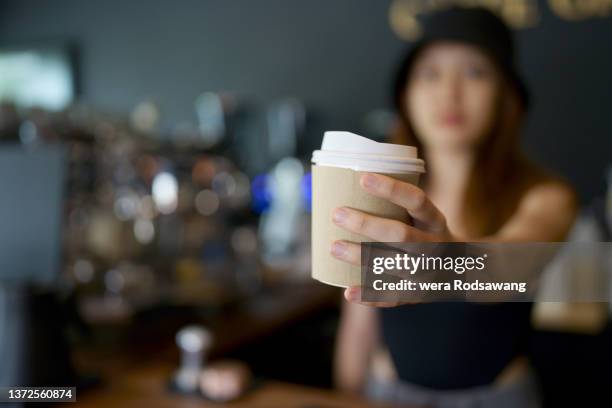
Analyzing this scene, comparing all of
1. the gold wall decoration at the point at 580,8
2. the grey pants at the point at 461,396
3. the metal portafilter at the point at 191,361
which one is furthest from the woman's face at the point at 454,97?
the gold wall decoration at the point at 580,8

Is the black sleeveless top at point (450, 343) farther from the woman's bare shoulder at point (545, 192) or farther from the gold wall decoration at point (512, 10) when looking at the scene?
the gold wall decoration at point (512, 10)

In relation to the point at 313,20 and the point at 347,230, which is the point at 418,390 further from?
the point at 313,20

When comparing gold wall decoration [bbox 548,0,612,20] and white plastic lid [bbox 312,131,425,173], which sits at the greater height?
gold wall decoration [bbox 548,0,612,20]

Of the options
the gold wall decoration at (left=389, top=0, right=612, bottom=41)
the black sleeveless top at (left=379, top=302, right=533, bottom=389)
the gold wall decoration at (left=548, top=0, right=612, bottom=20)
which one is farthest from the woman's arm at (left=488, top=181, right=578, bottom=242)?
the gold wall decoration at (left=548, top=0, right=612, bottom=20)

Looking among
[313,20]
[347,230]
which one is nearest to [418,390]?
[347,230]

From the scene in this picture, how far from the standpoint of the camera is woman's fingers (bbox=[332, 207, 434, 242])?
0.21 meters

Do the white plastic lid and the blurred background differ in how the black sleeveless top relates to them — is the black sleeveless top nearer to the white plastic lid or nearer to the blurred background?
the blurred background

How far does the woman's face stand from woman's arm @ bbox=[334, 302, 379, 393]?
0.69m

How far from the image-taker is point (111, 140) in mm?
1261

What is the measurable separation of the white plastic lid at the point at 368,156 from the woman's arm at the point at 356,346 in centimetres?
76

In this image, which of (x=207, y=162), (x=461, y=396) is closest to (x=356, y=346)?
(x=461, y=396)

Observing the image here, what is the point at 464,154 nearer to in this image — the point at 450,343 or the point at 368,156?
the point at 368,156

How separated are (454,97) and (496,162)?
0.05m

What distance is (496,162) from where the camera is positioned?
29 centimetres
